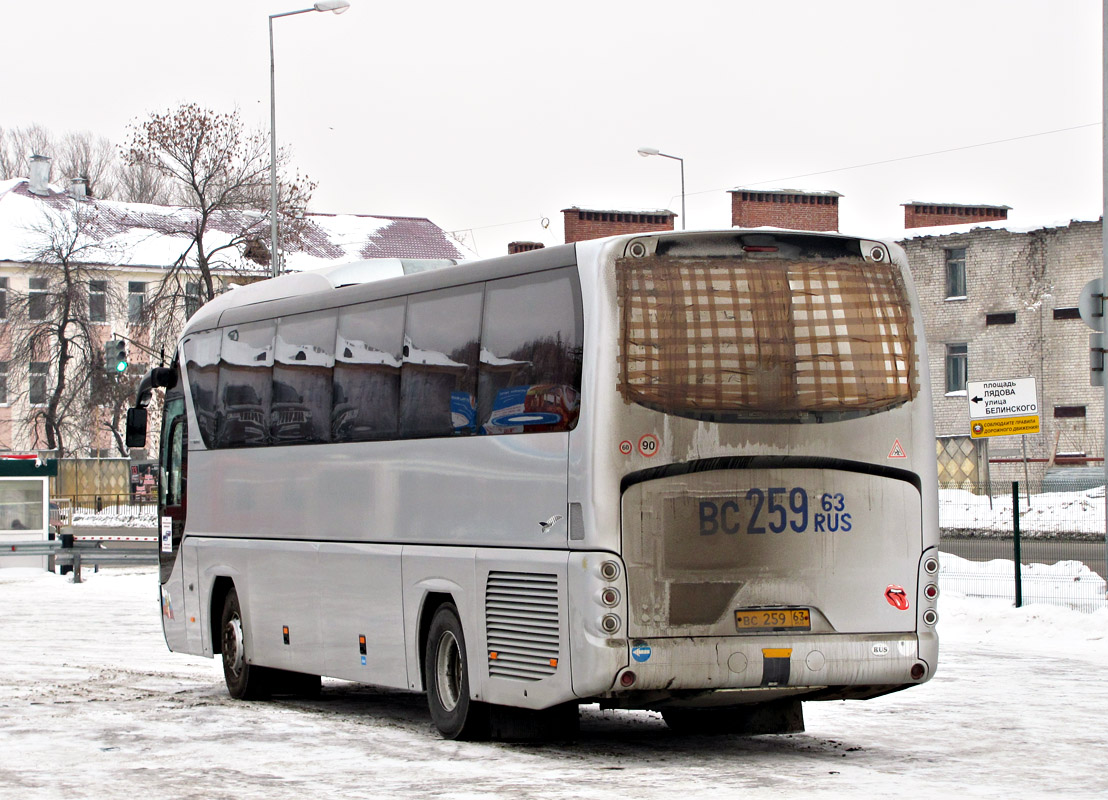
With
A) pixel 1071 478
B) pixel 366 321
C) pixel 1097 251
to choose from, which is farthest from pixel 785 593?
pixel 1097 251

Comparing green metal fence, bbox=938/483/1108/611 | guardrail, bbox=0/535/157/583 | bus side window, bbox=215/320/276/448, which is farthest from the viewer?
guardrail, bbox=0/535/157/583

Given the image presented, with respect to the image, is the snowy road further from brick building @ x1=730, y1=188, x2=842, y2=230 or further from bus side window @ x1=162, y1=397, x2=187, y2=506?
brick building @ x1=730, y1=188, x2=842, y2=230

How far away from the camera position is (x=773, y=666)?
10914 millimetres

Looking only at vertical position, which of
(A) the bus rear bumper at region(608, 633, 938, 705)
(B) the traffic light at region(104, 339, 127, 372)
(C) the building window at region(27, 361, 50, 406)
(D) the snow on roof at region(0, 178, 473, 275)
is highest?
(D) the snow on roof at region(0, 178, 473, 275)

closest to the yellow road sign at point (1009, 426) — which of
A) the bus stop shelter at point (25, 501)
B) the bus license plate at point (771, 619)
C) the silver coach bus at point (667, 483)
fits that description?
the silver coach bus at point (667, 483)

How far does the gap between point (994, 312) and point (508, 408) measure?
50032 millimetres

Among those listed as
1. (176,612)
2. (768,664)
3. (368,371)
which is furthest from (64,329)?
(768,664)

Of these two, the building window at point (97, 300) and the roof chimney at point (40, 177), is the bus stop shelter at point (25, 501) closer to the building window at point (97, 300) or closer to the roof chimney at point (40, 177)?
the building window at point (97, 300)

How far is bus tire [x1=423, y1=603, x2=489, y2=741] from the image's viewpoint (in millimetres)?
12133

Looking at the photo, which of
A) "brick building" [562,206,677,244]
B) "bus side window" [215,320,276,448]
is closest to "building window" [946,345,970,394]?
"brick building" [562,206,677,244]

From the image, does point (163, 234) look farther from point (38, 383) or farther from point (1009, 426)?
point (1009, 426)

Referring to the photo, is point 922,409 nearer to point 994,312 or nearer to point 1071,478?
point 1071,478

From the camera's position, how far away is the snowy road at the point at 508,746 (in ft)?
32.7

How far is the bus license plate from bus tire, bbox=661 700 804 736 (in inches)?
57.5
